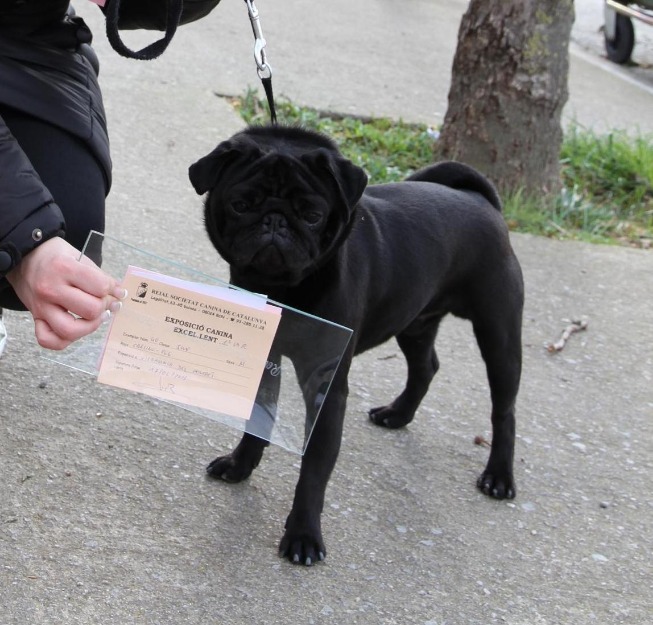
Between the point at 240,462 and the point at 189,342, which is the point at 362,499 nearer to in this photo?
the point at 240,462

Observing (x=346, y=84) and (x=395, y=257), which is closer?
(x=395, y=257)

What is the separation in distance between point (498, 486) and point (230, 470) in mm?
909

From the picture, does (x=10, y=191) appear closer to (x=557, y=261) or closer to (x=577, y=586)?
(x=577, y=586)

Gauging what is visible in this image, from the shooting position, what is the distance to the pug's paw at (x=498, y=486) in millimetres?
3373

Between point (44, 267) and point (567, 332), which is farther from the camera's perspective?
point (567, 332)

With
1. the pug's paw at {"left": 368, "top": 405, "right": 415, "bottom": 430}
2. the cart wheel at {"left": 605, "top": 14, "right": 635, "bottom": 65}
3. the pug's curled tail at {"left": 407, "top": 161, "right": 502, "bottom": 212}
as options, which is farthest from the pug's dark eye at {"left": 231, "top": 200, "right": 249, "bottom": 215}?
the cart wheel at {"left": 605, "top": 14, "right": 635, "bottom": 65}

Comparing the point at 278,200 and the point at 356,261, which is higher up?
the point at 278,200

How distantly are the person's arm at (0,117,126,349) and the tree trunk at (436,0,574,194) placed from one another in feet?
13.7

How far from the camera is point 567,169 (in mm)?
6668

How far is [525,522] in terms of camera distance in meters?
3.27

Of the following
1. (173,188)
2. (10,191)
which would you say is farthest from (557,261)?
(10,191)

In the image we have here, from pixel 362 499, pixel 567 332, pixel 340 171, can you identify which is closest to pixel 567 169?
pixel 567 332

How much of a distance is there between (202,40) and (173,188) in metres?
3.20

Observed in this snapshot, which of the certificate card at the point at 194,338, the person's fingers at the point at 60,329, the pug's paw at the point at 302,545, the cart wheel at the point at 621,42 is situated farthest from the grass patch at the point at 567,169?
the person's fingers at the point at 60,329
